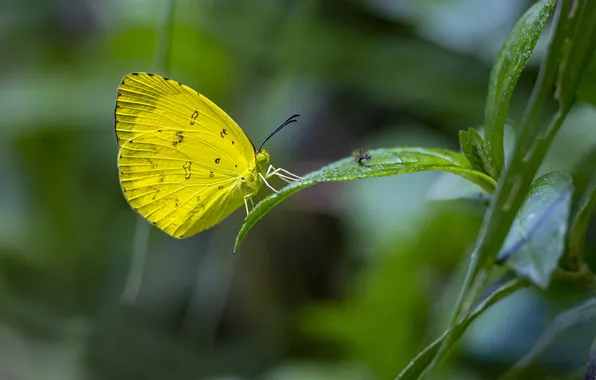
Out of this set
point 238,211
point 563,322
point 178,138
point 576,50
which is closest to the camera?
point 576,50

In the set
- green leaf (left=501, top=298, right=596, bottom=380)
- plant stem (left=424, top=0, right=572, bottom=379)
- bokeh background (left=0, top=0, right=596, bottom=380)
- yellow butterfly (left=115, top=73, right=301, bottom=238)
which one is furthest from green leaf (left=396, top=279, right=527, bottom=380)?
bokeh background (left=0, top=0, right=596, bottom=380)

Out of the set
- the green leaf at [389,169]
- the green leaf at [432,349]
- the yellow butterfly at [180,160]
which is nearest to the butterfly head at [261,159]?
the yellow butterfly at [180,160]

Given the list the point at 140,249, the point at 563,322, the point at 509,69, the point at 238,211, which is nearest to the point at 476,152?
the point at 509,69

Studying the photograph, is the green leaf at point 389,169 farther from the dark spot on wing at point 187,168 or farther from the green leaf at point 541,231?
the dark spot on wing at point 187,168

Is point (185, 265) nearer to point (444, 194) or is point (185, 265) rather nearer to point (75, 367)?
point (75, 367)

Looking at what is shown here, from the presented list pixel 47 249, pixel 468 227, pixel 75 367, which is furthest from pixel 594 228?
pixel 47 249

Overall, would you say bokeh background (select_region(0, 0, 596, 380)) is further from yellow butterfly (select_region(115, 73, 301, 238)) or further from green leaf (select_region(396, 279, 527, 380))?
green leaf (select_region(396, 279, 527, 380))

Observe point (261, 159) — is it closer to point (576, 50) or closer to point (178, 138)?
point (178, 138)
